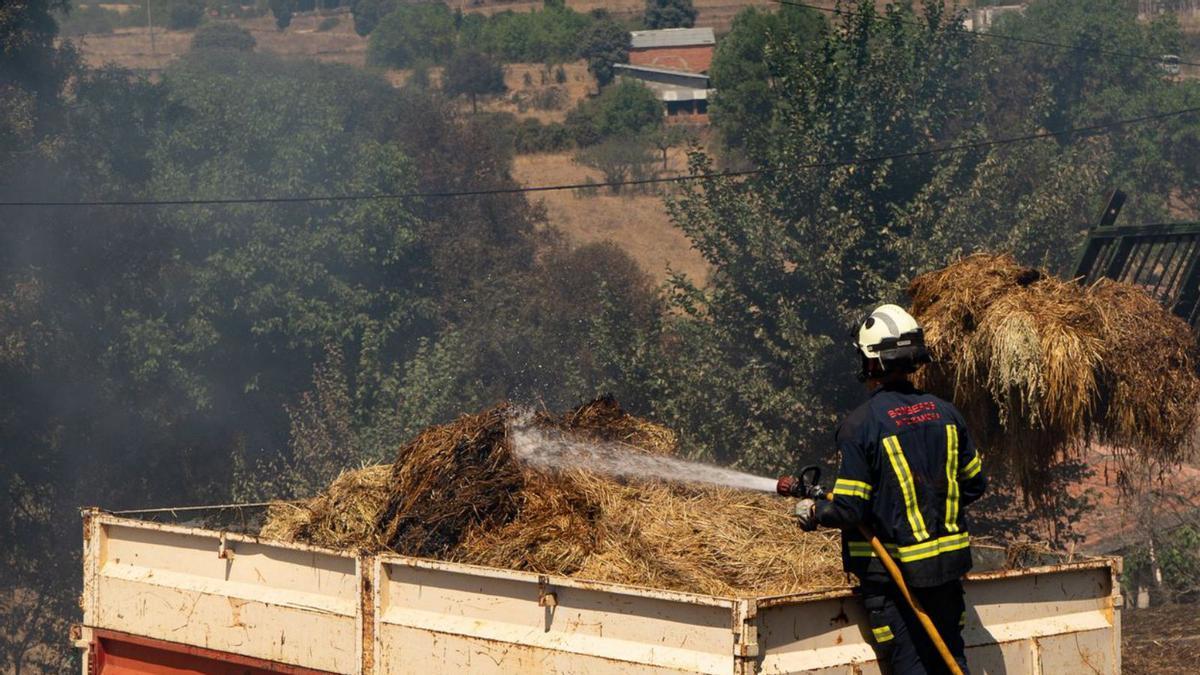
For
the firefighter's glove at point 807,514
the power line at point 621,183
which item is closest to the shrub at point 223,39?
the power line at point 621,183

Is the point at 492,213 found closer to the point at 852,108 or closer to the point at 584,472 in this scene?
the point at 852,108

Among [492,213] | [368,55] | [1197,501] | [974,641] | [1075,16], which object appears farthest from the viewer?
[368,55]

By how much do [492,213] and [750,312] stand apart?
22.5m

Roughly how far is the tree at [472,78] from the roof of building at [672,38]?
8.37 meters

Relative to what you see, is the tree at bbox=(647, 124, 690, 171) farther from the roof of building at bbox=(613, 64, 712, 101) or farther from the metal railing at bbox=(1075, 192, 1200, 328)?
the metal railing at bbox=(1075, 192, 1200, 328)

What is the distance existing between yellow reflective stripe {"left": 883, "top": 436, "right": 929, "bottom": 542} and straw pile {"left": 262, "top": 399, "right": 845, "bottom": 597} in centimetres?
131

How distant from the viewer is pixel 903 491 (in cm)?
602

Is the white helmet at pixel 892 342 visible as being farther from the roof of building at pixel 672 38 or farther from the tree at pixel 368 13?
the tree at pixel 368 13

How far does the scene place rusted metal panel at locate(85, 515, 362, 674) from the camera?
732 centimetres

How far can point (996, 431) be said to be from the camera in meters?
9.82

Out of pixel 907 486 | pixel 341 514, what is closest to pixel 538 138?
pixel 341 514

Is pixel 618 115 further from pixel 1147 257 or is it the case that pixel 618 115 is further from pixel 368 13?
pixel 1147 257

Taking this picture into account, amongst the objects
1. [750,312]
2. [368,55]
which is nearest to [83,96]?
[750,312]

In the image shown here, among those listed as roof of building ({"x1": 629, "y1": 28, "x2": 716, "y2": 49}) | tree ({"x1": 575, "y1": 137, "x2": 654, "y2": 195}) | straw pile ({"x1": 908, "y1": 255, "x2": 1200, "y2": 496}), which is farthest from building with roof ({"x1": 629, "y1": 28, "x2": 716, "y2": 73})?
straw pile ({"x1": 908, "y1": 255, "x2": 1200, "y2": 496})
